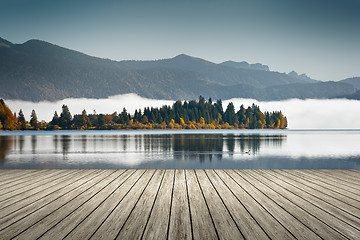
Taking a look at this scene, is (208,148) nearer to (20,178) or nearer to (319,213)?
(20,178)

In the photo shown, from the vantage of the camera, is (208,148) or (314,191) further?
(208,148)

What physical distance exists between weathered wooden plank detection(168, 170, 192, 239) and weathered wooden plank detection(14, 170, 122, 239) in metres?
1.78

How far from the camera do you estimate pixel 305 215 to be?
488 centimetres

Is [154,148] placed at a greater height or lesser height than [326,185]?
lesser

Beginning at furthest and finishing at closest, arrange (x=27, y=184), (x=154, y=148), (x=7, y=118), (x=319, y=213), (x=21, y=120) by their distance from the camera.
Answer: (x=21, y=120) < (x=7, y=118) < (x=154, y=148) < (x=27, y=184) < (x=319, y=213)

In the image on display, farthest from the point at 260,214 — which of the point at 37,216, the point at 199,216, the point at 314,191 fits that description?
Result: the point at 37,216

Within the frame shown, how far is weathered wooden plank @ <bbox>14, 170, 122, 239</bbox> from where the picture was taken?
404 cm

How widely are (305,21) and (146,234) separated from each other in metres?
132

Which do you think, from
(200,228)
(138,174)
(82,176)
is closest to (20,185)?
(82,176)

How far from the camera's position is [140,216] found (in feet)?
15.7

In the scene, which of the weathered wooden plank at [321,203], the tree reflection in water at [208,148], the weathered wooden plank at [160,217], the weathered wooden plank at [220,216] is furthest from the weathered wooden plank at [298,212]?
the tree reflection in water at [208,148]

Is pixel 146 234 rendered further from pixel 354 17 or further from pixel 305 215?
pixel 354 17

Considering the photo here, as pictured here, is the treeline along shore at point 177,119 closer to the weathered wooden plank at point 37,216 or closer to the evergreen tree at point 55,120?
the evergreen tree at point 55,120

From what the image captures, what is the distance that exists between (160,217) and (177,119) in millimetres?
164382
